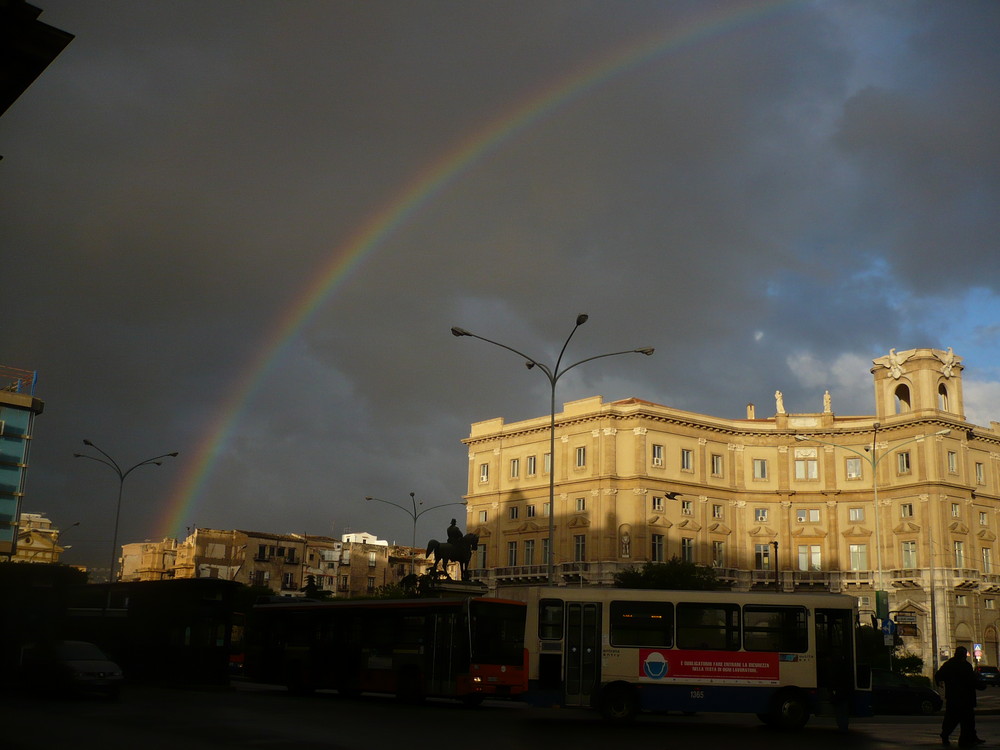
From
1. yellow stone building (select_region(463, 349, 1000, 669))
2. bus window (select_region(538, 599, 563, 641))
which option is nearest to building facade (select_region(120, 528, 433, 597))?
yellow stone building (select_region(463, 349, 1000, 669))

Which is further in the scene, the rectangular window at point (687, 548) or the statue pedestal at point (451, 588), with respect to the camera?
the rectangular window at point (687, 548)

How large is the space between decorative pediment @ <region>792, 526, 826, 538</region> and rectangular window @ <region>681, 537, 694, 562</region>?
1004 cm

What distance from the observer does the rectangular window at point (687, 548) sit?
83.9 meters

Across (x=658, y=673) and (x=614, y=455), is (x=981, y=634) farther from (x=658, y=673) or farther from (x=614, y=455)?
(x=658, y=673)

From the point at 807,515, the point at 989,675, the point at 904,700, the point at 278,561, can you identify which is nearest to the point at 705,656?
the point at 904,700

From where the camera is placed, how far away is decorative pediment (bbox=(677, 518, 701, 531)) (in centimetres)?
8441

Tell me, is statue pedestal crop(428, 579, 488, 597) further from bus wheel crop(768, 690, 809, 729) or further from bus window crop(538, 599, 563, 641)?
bus wheel crop(768, 690, 809, 729)

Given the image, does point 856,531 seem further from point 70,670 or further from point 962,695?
point 70,670

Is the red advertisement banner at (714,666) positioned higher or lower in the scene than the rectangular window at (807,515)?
lower

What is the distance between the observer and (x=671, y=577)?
2675 inches

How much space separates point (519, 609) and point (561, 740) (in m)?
9.43

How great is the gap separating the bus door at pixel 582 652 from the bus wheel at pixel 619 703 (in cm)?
39

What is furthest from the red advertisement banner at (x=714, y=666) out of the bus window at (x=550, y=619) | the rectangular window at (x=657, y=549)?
the rectangular window at (x=657, y=549)

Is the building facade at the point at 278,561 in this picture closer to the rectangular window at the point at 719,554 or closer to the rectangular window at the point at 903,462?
the rectangular window at the point at 719,554
